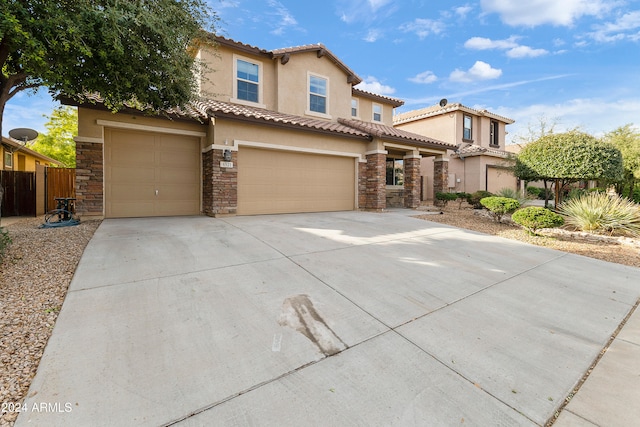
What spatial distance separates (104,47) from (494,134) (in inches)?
1008

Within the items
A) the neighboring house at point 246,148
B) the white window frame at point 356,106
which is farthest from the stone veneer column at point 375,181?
the white window frame at point 356,106

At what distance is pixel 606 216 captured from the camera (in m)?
8.03

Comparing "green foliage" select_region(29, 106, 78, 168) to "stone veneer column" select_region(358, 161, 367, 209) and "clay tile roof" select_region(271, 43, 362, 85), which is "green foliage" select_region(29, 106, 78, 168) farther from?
"stone veneer column" select_region(358, 161, 367, 209)

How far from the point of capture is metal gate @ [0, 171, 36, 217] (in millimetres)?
10688

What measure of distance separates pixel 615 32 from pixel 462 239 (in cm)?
1252

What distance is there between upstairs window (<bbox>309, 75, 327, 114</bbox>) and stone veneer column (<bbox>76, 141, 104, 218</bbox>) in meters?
8.27

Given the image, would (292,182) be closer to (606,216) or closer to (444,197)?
(444,197)

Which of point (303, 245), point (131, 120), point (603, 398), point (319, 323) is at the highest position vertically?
point (131, 120)

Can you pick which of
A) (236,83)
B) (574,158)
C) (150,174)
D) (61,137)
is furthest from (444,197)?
(61,137)

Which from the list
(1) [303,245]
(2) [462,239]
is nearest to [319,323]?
(1) [303,245]

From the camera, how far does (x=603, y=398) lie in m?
2.23

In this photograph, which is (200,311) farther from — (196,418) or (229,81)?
(229,81)

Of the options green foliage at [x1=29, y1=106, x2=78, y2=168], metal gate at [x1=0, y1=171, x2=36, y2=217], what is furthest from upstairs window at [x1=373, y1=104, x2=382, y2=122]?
green foliage at [x1=29, y1=106, x2=78, y2=168]

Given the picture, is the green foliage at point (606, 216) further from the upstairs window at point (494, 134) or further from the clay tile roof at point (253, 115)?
the upstairs window at point (494, 134)
